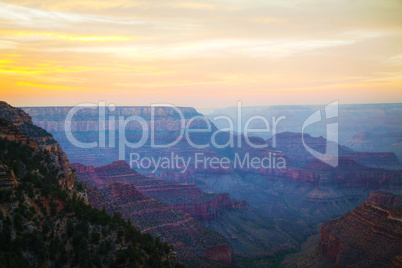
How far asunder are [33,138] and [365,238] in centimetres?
4401

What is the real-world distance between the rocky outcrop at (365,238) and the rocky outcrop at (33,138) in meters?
35.9

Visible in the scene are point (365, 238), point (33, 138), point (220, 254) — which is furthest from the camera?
point (220, 254)

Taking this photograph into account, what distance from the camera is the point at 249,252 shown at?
7394 cm

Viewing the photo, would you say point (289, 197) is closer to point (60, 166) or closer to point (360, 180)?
point (360, 180)

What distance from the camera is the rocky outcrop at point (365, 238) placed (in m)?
51.2

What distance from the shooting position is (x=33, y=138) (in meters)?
46.0

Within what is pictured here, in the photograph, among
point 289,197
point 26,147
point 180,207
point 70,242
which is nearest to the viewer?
point 70,242

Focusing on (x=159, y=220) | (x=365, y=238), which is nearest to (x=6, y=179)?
(x=159, y=220)

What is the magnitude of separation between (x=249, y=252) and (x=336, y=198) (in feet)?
186

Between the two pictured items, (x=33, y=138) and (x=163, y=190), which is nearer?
(x=33, y=138)

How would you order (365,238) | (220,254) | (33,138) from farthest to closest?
(220,254)
(365,238)
(33,138)

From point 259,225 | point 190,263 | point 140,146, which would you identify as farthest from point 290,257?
point 140,146

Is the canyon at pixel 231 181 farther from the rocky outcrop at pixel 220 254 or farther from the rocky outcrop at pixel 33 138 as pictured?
the rocky outcrop at pixel 33 138

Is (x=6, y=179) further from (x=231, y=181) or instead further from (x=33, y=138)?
(x=231, y=181)
